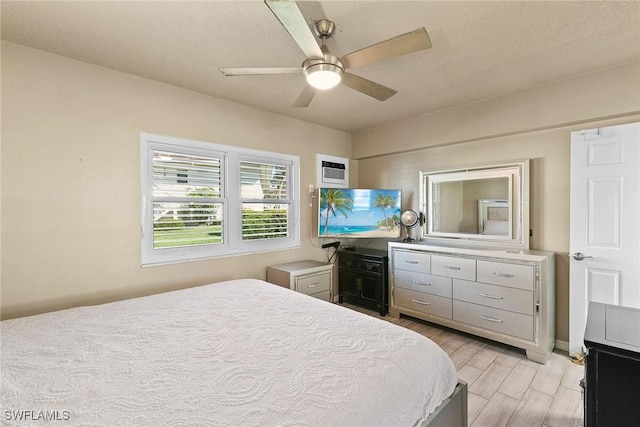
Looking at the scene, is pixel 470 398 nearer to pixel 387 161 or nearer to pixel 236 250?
pixel 236 250

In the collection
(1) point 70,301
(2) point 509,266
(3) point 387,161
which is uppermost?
(3) point 387,161

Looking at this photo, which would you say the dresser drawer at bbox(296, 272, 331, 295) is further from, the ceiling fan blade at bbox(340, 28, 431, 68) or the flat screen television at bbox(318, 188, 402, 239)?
the ceiling fan blade at bbox(340, 28, 431, 68)

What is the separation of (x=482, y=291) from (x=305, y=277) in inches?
69.6

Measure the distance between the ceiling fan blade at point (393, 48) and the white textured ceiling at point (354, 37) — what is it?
0.26 meters

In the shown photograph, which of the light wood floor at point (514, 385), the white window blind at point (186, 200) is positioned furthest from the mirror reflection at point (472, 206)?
the white window blind at point (186, 200)

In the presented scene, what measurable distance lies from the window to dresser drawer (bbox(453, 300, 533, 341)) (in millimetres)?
1973

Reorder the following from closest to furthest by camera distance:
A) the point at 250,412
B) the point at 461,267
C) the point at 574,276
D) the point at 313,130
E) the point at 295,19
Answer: the point at 250,412 → the point at 295,19 → the point at 574,276 → the point at 461,267 → the point at 313,130

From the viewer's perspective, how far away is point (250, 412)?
0.93 metres

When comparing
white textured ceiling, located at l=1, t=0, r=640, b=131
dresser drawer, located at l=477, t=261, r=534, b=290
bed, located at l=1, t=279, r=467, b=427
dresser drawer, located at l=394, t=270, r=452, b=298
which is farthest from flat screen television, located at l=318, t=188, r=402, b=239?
bed, located at l=1, t=279, r=467, b=427

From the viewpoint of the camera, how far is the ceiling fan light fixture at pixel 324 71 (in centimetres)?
165

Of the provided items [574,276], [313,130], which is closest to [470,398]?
[574,276]

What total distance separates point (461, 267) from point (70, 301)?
3384 millimetres

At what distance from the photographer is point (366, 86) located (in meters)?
1.92

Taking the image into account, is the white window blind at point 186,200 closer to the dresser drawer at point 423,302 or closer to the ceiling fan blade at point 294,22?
the ceiling fan blade at point 294,22
